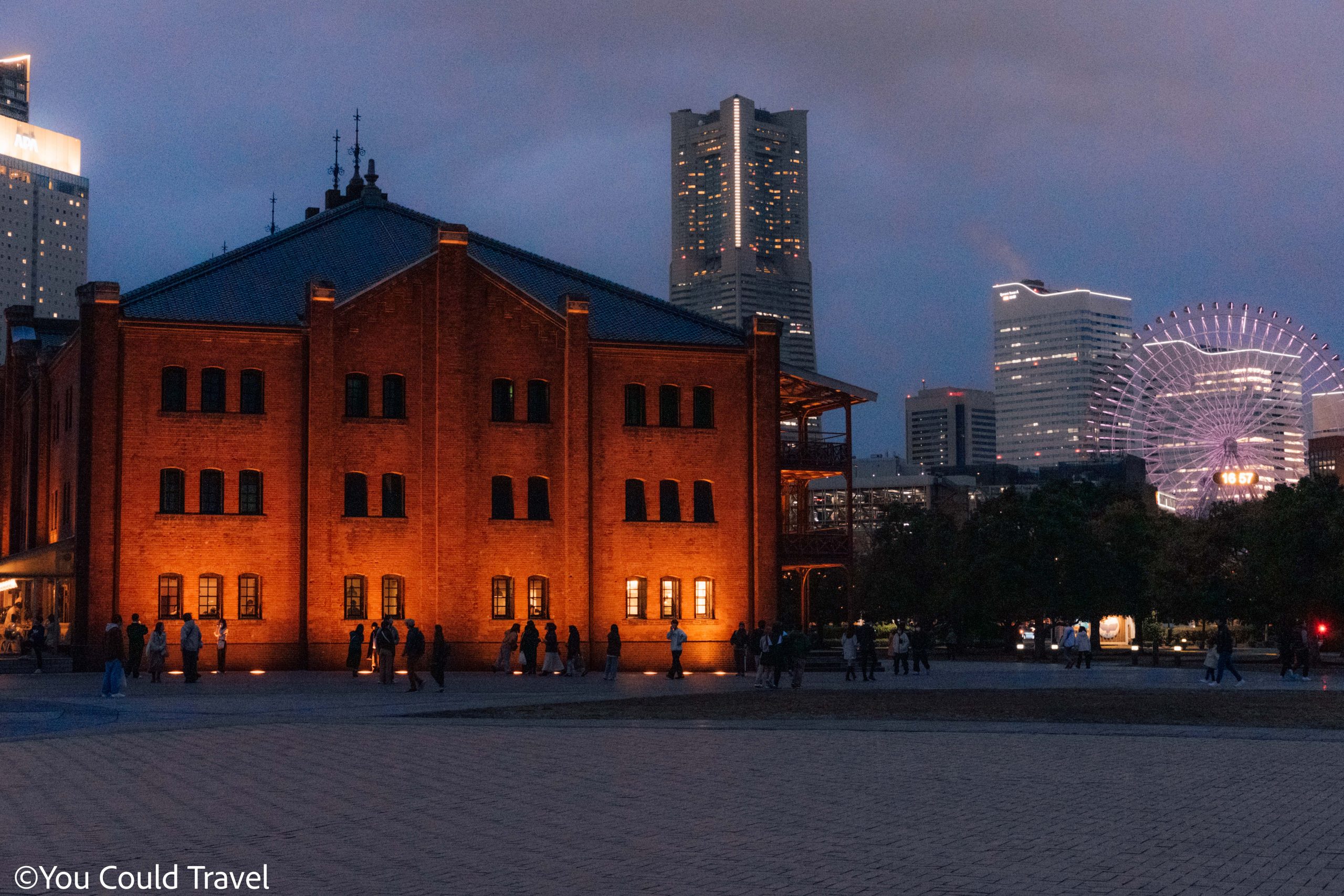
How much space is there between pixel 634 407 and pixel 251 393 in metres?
12.3

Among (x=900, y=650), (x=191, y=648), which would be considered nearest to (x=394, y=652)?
(x=191, y=648)

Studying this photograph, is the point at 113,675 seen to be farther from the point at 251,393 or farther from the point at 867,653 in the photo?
the point at 867,653

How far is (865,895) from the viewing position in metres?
10.5

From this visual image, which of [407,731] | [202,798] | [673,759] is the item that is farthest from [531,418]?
[202,798]

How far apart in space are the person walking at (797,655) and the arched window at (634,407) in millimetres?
13719

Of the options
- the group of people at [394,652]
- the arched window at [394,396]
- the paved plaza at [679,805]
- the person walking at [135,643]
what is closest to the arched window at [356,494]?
the arched window at [394,396]

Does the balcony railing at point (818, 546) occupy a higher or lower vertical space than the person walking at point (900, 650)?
higher

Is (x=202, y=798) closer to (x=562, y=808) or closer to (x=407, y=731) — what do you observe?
(x=562, y=808)

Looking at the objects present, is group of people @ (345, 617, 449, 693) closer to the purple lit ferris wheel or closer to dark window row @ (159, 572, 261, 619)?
dark window row @ (159, 572, 261, 619)

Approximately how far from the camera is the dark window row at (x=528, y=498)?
48969 mm

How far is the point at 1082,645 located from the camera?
56906mm

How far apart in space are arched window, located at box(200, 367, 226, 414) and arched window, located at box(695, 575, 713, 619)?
1622 centimetres

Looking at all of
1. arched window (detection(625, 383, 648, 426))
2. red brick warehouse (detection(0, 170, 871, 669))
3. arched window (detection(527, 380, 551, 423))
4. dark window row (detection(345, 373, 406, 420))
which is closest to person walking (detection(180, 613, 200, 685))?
red brick warehouse (detection(0, 170, 871, 669))

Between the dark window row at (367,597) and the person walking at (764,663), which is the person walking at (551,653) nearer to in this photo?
the dark window row at (367,597)
